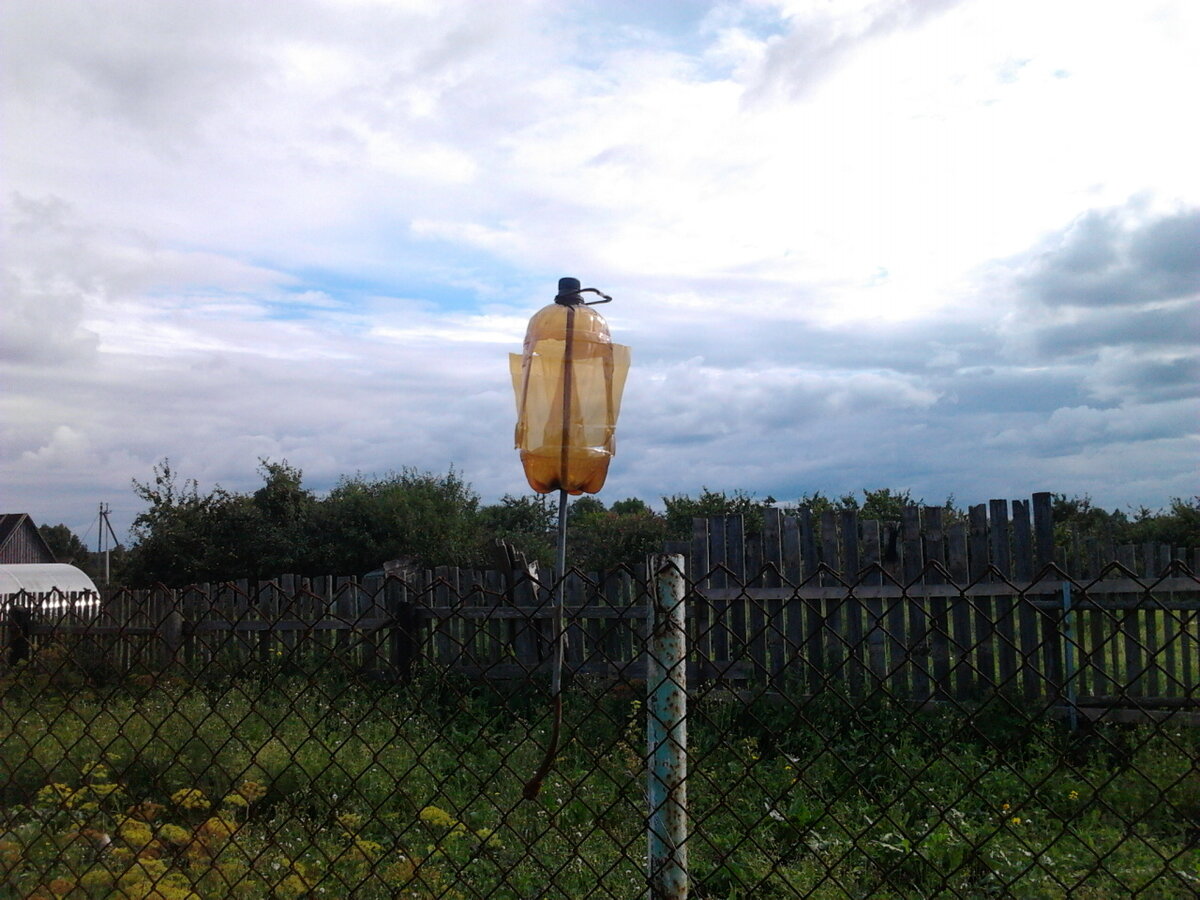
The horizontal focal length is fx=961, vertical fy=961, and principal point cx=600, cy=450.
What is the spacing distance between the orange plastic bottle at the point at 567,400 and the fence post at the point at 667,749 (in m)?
0.57

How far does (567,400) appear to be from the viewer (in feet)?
8.68

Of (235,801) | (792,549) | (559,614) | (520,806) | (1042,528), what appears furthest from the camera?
(792,549)

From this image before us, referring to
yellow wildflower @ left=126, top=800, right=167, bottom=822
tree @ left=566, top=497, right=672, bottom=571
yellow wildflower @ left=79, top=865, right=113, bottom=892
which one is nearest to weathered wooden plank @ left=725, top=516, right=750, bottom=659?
yellow wildflower @ left=126, top=800, right=167, bottom=822

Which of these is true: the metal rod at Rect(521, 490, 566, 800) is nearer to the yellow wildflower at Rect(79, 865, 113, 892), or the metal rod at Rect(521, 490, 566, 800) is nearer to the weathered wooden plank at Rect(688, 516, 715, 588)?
the yellow wildflower at Rect(79, 865, 113, 892)

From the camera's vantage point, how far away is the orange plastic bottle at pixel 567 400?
2646 millimetres

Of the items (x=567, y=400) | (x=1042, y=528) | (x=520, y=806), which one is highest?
(x=567, y=400)

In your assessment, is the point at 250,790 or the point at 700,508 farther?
the point at 700,508

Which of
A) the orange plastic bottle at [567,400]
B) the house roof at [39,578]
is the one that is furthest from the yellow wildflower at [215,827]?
the house roof at [39,578]

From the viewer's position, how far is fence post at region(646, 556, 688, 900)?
7.13ft

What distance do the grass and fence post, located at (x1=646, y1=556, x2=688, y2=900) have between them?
1.14 feet

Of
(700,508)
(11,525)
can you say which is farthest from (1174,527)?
(11,525)

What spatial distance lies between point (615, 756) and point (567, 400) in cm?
390

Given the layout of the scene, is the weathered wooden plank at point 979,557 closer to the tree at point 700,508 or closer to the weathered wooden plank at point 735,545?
the weathered wooden plank at point 735,545

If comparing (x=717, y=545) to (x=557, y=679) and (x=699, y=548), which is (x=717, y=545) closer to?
(x=699, y=548)
